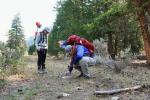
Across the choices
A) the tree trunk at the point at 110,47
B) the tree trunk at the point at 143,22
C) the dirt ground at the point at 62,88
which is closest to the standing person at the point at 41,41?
the dirt ground at the point at 62,88

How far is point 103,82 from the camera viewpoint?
14070 millimetres

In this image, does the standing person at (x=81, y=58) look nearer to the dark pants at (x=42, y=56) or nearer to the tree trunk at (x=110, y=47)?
the dark pants at (x=42, y=56)

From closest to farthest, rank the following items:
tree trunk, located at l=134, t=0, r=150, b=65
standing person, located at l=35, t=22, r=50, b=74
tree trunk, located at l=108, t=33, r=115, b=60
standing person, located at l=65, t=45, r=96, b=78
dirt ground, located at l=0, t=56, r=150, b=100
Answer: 1. dirt ground, located at l=0, t=56, r=150, b=100
2. standing person, located at l=65, t=45, r=96, b=78
3. standing person, located at l=35, t=22, r=50, b=74
4. tree trunk, located at l=134, t=0, r=150, b=65
5. tree trunk, located at l=108, t=33, r=115, b=60

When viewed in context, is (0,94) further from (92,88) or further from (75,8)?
(75,8)

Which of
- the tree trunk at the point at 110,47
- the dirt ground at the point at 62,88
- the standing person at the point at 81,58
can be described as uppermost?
the tree trunk at the point at 110,47

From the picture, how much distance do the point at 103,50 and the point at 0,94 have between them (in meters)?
17.5

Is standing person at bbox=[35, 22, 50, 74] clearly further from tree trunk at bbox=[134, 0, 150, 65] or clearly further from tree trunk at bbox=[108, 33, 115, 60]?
tree trunk at bbox=[108, 33, 115, 60]

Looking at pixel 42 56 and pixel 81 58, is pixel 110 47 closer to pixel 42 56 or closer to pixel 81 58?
pixel 42 56

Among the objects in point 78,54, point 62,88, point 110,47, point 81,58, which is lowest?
point 62,88

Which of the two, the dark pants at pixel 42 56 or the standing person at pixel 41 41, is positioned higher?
the standing person at pixel 41 41

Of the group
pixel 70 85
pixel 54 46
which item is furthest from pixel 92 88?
pixel 54 46

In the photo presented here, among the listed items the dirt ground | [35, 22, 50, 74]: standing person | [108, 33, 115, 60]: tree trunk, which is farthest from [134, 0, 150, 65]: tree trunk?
[108, 33, 115, 60]: tree trunk

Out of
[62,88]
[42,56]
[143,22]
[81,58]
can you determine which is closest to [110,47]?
[143,22]

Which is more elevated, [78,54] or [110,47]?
[110,47]
